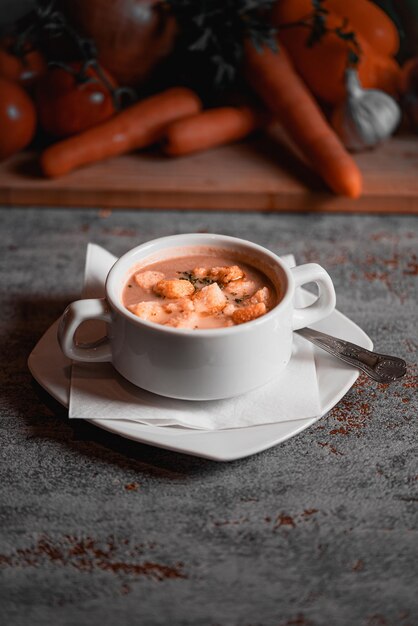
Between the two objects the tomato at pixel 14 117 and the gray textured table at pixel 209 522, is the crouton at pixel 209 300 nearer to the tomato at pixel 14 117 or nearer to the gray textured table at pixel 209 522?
the gray textured table at pixel 209 522

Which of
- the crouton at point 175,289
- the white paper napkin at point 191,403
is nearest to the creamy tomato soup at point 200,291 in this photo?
the crouton at point 175,289

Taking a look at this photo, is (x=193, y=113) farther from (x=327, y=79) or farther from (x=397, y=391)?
(x=397, y=391)

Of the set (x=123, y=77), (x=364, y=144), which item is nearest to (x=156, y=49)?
(x=123, y=77)

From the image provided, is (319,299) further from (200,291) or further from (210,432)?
(210,432)

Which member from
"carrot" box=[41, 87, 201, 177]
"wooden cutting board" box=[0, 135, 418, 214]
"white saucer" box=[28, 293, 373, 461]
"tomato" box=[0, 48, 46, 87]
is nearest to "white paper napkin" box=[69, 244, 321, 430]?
"white saucer" box=[28, 293, 373, 461]

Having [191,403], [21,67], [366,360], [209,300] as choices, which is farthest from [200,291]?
[21,67]

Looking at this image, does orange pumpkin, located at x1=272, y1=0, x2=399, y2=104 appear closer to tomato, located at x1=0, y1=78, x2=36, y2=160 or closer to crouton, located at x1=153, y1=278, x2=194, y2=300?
tomato, located at x1=0, y1=78, x2=36, y2=160
